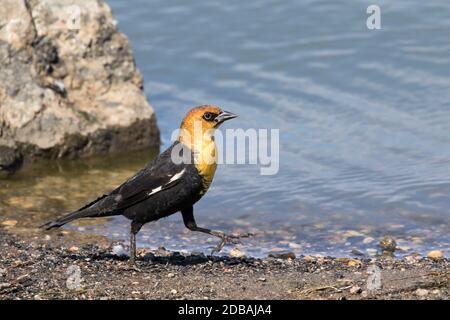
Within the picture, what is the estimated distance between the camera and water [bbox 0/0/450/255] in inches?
387

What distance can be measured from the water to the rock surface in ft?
1.43

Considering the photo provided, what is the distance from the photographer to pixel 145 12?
1630 cm

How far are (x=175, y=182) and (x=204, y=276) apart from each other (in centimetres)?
73

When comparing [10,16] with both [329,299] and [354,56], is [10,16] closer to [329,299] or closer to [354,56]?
[354,56]

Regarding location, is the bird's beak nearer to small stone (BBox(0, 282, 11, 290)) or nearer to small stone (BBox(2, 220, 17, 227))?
small stone (BBox(0, 282, 11, 290))

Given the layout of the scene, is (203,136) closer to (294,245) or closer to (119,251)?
(119,251)

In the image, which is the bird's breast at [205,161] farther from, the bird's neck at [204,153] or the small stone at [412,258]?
the small stone at [412,258]

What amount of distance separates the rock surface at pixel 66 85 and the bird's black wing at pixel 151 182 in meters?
3.05

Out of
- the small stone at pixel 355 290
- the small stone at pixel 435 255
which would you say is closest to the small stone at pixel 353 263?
the small stone at pixel 435 255

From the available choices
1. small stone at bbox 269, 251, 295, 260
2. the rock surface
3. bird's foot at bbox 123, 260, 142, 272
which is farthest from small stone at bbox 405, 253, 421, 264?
the rock surface

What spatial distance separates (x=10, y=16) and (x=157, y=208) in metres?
4.18

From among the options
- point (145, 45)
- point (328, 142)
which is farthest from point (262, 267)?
point (145, 45)

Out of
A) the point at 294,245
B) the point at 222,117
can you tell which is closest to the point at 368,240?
the point at 294,245

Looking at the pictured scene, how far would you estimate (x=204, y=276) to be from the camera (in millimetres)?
7727
